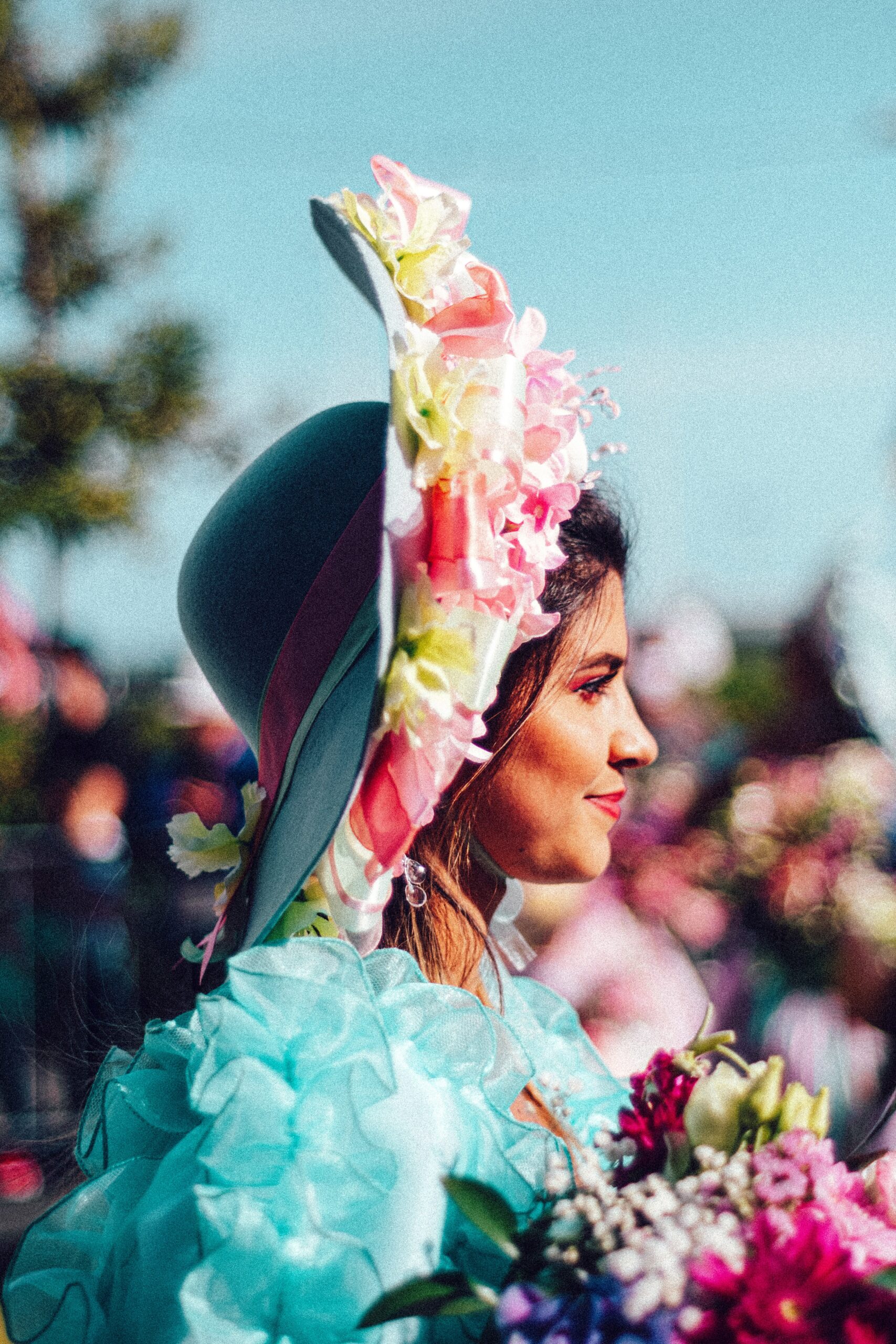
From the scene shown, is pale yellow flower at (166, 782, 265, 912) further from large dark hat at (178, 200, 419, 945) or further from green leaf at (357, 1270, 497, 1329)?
green leaf at (357, 1270, 497, 1329)

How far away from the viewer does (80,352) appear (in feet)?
16.1

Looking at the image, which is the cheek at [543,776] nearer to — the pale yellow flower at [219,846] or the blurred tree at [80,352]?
the pale yellow flower at [219,846]

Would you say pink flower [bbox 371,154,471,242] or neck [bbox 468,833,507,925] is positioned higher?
pink flower [bbox 371,154,471,242]

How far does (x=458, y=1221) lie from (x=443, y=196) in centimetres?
100

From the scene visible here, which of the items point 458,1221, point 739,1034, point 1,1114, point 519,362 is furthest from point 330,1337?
point 1,1114

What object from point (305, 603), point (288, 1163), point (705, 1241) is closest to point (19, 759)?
point (305, 603)

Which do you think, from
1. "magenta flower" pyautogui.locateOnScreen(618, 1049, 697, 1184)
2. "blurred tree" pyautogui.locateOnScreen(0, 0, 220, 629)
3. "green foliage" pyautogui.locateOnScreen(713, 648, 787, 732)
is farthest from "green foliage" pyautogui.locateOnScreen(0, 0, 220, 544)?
"magenta flower" pyautogui.locateOnScreen(618, 1049, 697, 1184)

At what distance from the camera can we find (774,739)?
4160mm

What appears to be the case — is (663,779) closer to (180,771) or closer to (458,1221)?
(180,771)

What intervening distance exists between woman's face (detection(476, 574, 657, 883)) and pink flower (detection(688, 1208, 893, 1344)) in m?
0.69

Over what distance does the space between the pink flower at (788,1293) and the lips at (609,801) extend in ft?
2.43

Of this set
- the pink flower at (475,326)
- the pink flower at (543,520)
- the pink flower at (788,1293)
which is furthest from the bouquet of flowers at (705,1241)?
the pink flower at (475,326)

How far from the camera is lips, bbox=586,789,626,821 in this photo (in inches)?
63.0

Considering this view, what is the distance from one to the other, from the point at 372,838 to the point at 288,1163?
33 cm
